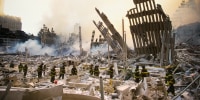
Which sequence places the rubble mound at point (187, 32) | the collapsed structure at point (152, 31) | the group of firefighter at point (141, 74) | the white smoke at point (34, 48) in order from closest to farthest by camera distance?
the group of firefighter at point (141, 74), the collapsed structure at point (152, 31), the rubble mound at point (187, 32), the white smoke at point (34, 48)

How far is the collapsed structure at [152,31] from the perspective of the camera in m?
14.9

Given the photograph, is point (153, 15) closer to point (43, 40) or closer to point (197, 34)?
point (197, 34)

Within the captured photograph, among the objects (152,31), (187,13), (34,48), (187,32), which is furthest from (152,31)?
(34,48)

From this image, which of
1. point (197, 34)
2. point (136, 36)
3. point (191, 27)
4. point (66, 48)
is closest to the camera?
point (136, 36)

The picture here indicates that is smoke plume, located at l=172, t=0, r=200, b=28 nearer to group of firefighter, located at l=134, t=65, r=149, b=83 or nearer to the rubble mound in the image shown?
A: the rubble mound

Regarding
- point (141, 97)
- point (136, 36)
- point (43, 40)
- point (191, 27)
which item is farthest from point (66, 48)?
point (141, 97)

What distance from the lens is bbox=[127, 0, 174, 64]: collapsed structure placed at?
48.9 ft

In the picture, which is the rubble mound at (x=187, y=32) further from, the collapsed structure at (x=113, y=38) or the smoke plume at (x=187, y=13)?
the collapsed structure at (x=113, y=38)

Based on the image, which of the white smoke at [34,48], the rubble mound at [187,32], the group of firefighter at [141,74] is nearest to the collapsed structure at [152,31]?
the group of firefighter at [141,74]

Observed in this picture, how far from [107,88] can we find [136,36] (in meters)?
7.96

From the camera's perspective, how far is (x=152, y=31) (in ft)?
51.6

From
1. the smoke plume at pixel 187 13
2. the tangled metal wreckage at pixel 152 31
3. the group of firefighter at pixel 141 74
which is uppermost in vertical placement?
the smoke plume at pixel 187 13

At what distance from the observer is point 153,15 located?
15.5 metres

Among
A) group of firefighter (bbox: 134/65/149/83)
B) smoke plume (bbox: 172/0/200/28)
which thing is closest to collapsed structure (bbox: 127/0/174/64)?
group of firefighter (bbox: 134/65/149/83)
